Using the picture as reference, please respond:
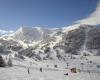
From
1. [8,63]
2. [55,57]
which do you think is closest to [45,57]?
[55,57]

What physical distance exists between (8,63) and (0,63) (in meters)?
5.88

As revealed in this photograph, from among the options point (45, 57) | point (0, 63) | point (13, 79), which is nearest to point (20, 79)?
point (13, 79)

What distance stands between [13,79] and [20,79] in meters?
1.62

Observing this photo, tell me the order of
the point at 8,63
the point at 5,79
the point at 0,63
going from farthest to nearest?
the point at 8,63 → the point at 0,63 → the point at 5,79

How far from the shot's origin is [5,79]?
44812 mm

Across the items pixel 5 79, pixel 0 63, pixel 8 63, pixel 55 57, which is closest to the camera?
pixel 5 79

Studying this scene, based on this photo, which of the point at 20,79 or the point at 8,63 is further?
the point at 8,63

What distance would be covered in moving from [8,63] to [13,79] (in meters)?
41.3

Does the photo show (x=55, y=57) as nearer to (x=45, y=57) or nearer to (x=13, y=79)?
(x=45, y=57)

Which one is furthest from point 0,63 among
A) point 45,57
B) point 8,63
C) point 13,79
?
point 45,57

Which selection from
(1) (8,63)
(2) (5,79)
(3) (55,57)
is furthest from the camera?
(3) (55,57)

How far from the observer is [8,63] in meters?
86.1

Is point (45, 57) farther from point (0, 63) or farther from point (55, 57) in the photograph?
point (0, 63)

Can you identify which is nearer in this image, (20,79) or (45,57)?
(20,79)
